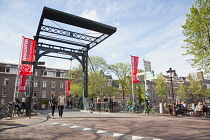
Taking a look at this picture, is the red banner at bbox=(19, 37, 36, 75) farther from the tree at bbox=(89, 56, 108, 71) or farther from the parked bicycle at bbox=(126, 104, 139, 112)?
the tree at bbox=(89, 56, 108, 71)

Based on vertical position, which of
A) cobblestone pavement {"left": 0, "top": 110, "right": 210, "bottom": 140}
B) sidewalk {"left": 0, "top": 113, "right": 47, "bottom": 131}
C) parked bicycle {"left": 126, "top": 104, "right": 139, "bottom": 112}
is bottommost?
parked bicycle {"left": 126, "top": 104, "right": 139, "bottom": 112}

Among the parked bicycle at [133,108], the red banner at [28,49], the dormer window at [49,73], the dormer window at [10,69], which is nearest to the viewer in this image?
the red banner at [28,49]

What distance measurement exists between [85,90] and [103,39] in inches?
223

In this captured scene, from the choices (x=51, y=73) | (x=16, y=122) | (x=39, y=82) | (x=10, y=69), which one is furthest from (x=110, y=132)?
(x=51, y=73)

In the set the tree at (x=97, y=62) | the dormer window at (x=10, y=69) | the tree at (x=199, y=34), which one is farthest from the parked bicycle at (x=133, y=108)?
the dormer window at (x=10, y=69)

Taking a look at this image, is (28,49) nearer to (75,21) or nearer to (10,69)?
(75,21)

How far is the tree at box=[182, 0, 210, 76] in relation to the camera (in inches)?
588

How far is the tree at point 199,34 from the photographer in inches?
588

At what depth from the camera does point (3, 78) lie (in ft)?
126

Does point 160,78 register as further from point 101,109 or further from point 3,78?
point 3,78

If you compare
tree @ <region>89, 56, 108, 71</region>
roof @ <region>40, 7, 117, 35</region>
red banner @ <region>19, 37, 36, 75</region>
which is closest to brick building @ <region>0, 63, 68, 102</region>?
tree @ <region>89, 56, 108, 71</region>

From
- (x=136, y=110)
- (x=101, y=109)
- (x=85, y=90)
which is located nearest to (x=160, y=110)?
(x=136, y=110)

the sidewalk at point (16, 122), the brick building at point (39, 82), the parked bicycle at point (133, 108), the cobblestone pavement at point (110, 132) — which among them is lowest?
the parked bicycle at point (133, 108)

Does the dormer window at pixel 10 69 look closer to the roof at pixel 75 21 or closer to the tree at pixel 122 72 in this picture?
the tree at pixel 122 72
